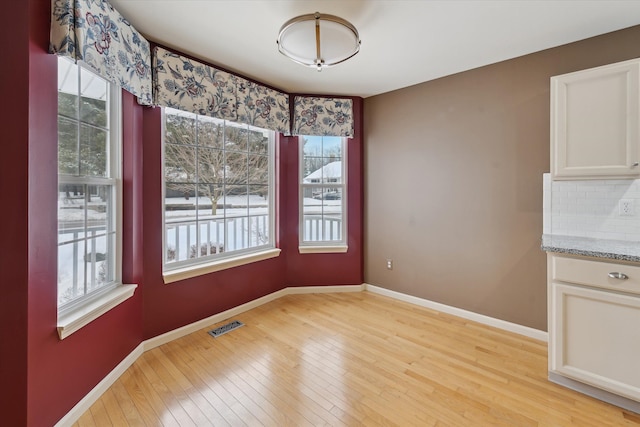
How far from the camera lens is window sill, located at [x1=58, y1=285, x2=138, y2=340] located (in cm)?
154

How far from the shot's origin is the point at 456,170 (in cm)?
293

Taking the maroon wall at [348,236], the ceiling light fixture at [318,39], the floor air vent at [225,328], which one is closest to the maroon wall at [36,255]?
the floor air vent at [225,328]

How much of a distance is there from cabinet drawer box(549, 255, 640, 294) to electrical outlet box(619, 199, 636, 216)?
762 millimetres

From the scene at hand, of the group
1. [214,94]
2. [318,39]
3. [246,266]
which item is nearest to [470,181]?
[318,39]

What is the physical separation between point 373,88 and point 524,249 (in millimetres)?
2272

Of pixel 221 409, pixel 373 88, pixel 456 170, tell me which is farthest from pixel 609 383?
pixel 373 88

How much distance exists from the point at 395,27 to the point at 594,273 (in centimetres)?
206

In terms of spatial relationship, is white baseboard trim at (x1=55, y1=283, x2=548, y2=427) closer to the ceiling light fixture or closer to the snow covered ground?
the snow covered ground

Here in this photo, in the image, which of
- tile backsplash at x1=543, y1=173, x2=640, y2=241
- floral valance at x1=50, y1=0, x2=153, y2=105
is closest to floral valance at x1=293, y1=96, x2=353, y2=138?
floral valance at x1=50, y1=0, x2=153, y2=105

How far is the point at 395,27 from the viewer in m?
2.08

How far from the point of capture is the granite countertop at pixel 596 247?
63.6 inches

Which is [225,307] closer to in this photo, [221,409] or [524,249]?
[221,409]

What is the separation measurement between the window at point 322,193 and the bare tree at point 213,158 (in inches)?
21.2

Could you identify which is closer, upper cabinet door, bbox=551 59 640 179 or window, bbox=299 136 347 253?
upper cabinet door, bbox=551 59 640 179
